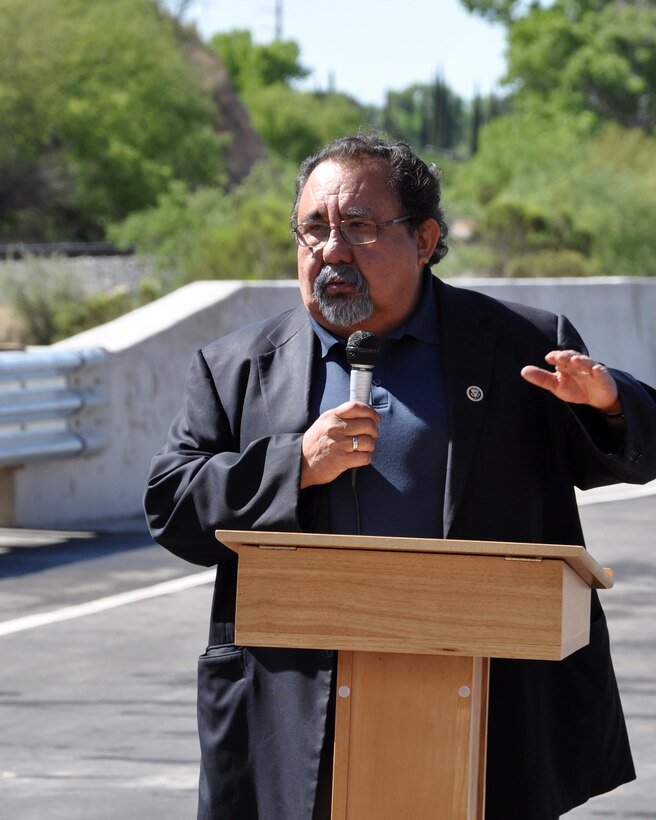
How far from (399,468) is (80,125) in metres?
62.3

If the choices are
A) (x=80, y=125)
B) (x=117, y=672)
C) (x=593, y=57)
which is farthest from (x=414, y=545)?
(x=593, y=57)

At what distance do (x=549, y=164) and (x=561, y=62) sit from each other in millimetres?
35965

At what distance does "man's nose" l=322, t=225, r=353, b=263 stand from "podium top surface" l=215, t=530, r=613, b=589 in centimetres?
74

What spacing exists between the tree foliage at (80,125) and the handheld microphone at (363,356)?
57431mm

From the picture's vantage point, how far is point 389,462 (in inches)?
132

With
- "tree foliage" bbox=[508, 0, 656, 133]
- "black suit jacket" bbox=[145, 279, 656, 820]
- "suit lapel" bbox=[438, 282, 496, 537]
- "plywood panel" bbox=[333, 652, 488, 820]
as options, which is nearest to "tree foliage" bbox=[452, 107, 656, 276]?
"suit lapel" bbox=[438, 282, 496, 537]

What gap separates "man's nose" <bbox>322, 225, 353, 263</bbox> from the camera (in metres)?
3.39

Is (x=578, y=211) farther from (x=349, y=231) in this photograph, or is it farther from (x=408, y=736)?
(x=408, y=736)

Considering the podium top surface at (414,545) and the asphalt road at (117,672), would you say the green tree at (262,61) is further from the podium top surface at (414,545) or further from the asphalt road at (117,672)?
the podium top surface at (414,545)

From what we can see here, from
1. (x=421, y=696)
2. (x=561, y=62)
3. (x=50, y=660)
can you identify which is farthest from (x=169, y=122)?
(x=421, y=696)

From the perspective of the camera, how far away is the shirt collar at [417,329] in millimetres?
3500

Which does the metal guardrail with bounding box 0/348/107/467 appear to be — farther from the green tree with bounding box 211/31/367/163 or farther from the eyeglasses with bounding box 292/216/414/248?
the green tree with bounding box 211/31/367/163

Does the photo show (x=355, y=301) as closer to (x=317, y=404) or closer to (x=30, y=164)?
(x=317, y=404)

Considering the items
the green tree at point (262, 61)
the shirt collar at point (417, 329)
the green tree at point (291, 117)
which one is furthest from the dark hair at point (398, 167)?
the green tree at point (262, 61)
